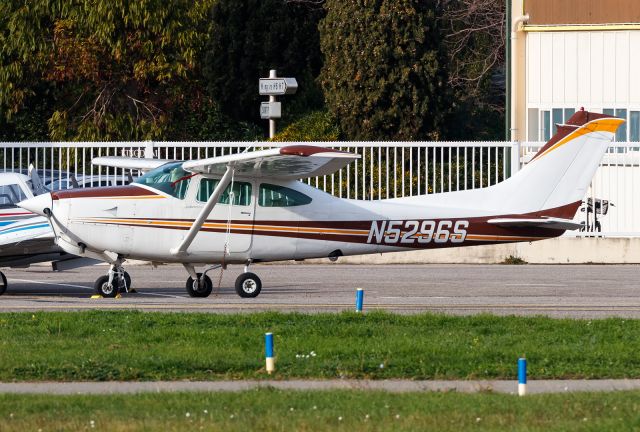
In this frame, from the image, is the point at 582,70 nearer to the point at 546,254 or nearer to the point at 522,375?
the point at 546,254

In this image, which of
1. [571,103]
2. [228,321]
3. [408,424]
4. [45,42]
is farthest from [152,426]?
[45,42]

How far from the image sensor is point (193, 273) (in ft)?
59.2

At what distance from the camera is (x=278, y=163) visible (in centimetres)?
1720

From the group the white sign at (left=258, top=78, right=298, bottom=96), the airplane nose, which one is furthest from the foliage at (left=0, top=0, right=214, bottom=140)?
the airplane nose

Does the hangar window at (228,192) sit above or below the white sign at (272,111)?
below

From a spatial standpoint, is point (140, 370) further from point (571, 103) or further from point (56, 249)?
point (571, 103)

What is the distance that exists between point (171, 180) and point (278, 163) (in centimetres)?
156

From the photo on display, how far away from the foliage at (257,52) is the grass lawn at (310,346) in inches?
762

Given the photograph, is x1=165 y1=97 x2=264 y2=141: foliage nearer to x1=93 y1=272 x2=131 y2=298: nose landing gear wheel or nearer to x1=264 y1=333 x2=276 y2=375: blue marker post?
x1=93 y1=272 x2=131 y2=298: nose landing gear wheel

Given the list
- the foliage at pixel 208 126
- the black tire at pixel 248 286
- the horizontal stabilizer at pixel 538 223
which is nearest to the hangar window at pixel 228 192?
the black tire at pixel 248 286

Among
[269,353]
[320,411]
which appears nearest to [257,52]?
[269,353]

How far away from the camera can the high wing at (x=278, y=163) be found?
53.5ft

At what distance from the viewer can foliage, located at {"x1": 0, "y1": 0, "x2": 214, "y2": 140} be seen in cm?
3297

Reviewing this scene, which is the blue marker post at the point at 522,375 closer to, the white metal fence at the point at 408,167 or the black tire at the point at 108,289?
A: the black tire at the point at 108,289
